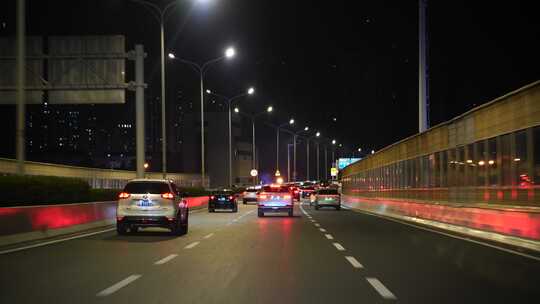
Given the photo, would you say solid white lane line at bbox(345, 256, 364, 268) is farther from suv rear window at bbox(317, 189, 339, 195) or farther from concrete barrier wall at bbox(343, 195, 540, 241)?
suv rear window at bbox(317, 189, 339, 195)

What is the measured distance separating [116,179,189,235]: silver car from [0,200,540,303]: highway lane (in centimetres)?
170

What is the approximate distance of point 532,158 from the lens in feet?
64.8

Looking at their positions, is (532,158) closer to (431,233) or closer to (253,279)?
(431,233)

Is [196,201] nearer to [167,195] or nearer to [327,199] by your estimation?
[327,199]

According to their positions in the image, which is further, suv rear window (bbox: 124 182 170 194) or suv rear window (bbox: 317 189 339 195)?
suv rear window (bbox: 317 189 339 195)

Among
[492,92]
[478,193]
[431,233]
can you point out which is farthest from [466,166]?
[492,92]

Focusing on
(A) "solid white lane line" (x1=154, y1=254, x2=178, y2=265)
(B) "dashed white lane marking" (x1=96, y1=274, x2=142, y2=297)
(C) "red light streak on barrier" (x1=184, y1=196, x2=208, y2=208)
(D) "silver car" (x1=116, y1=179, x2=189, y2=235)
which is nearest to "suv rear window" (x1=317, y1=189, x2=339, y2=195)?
(C) "red light streak on barrier" (x1=184, y1=196, x2=208, y2=208)

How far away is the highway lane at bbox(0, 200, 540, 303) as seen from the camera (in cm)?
919

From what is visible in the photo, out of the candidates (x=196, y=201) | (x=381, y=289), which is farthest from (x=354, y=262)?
(x=196, y=201)

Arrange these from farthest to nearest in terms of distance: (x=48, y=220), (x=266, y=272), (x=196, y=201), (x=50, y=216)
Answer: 1. (x=196, y=201)
2. (x=50, y=216)
3. (x=48, y=220)
4. (x=266, y=272)

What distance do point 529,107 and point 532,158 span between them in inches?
60.2

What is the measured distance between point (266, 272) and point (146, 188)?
9971mm

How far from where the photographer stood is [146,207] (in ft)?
67.2

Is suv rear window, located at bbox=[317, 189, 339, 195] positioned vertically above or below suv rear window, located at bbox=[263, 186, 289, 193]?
below
